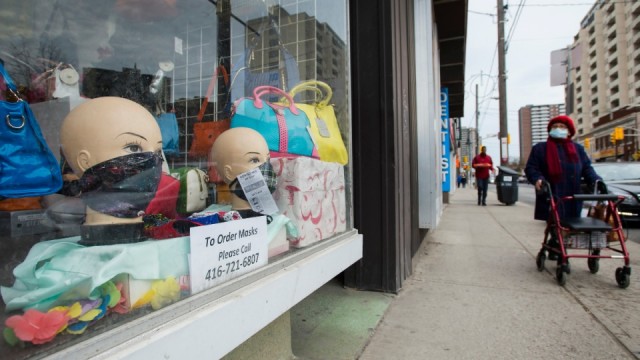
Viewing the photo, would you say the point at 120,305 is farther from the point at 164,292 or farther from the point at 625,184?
the point at 625,184

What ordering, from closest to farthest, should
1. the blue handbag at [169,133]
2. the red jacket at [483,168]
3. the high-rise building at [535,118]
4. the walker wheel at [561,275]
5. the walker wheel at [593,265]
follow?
the blue handbag at [169,133], the walker wheel at [561,275], the walker wheel at [593,265], the red jacket at [483,168], the high-rise building at [535,118]

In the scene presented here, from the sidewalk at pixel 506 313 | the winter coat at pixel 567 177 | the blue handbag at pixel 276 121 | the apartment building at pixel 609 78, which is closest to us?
the blue handbag at pixel 276 121

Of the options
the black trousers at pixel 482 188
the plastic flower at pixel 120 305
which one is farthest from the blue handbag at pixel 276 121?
the black trousers at pixel 482 188

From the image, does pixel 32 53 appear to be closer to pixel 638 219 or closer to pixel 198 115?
pixel 198 115

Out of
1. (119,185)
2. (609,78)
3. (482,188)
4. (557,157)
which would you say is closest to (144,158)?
(119,185)

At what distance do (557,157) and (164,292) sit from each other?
14.7 ft

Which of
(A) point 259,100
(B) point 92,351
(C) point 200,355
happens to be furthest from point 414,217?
(B) point 92,351

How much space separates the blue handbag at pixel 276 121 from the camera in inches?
89.2

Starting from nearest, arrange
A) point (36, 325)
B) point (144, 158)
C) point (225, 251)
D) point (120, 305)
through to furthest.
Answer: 1. point (36, 325)
2. point (120, 305)
3. point (144, 158)
4. point (225, 251)

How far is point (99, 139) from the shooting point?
1351 mm

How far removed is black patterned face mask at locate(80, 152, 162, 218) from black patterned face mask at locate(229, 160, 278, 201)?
0.60 m

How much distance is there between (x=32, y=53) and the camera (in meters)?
1.39

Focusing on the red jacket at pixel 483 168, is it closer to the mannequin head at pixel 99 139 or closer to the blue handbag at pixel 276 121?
the blue handbag at pixel 276 121

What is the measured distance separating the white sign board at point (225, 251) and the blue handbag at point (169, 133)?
0.52 metres
